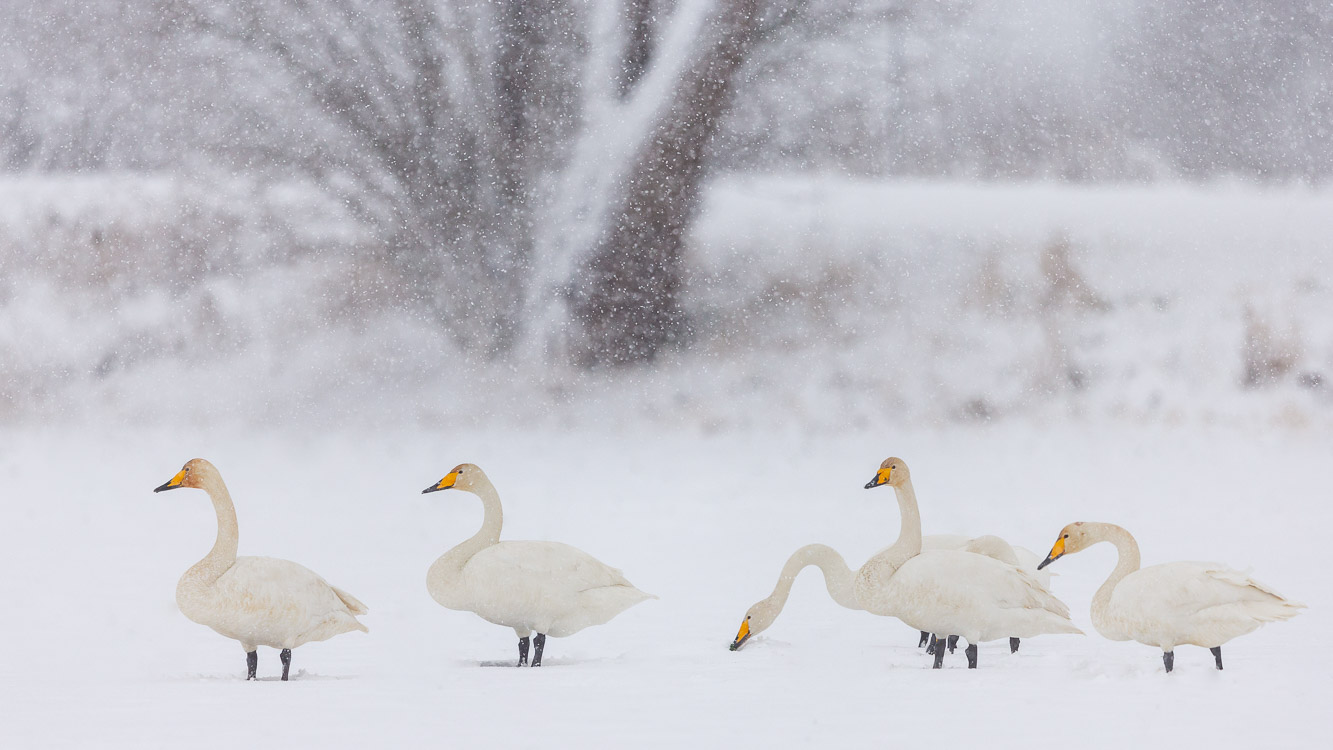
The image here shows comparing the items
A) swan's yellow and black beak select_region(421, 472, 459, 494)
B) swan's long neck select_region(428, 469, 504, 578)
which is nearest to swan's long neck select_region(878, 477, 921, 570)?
swan's long neck select_region(428, 469, 504, 578)

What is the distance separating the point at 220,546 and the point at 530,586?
Answer: 101 cm

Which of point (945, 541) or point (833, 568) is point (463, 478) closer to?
point (833, 568)

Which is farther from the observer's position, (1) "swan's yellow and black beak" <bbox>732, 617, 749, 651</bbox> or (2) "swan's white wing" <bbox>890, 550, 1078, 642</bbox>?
(1) "swan's yellow and black beak" <bbox>732, 617, 749, 651</bbox>

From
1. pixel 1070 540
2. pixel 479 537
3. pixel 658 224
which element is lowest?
pixel 1070 540

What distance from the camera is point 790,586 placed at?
427cm

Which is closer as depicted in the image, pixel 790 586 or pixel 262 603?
pixel 262 603

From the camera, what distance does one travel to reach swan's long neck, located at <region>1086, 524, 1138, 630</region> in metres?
3.68

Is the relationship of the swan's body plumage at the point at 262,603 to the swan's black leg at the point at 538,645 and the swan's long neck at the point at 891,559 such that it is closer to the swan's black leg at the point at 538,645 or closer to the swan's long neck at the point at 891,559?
the swan's black leg at the point at 538,645

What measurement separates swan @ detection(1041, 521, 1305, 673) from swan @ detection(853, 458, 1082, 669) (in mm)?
251

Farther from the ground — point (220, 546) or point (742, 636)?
point (220, 546)

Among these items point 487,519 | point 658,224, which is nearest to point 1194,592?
point 487,519

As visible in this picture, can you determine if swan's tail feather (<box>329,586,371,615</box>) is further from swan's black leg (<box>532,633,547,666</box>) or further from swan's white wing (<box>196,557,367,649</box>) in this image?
swan's black leg (<box>532,633,547,666</box>)

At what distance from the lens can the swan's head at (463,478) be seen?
13.6 feet

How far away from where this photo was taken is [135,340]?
9250mm
